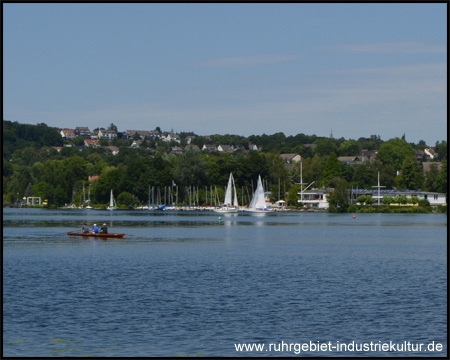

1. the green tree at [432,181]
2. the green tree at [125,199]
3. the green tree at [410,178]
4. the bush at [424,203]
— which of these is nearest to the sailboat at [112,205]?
the green tree at [125,199]

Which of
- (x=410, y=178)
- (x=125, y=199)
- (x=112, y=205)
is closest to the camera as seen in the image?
(x=410, y=178)

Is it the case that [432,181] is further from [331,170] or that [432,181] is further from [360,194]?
[331,170]

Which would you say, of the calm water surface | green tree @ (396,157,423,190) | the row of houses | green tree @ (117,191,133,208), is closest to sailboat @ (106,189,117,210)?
green tree @ (117,191,133,208)

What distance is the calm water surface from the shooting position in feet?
86.8

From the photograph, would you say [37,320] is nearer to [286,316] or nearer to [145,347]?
[145,347]

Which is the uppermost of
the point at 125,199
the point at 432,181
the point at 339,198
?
the point at 432,181

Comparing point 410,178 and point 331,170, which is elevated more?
point 331,170

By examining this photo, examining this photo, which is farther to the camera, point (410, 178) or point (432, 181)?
point (410, 178)

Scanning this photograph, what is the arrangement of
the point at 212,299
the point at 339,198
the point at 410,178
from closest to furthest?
the point at 212,299 < the point at 339,198 < the point at 410,178

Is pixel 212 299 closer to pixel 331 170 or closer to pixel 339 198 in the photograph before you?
pixel 339 198

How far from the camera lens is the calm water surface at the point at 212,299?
2647 centimetres

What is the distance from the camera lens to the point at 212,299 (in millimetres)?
34469

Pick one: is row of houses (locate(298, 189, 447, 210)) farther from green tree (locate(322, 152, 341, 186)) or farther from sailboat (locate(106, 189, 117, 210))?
sailboat (locate(106, 189, 117, 210))

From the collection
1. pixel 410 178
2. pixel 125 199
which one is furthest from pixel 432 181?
pixel 125 199
